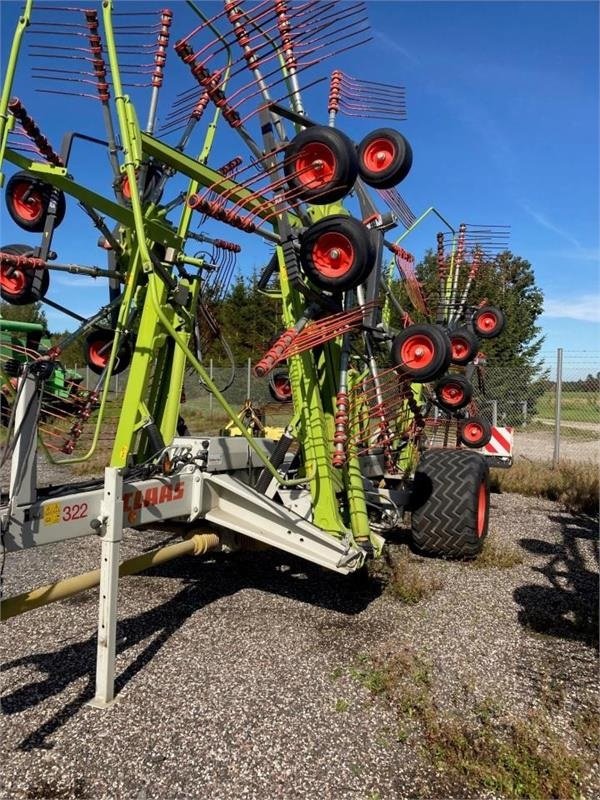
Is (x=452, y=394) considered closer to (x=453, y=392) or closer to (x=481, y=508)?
(x=453, y=392)

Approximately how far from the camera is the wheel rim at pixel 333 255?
380 centimetres

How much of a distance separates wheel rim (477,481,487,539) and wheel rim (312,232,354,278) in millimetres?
2977

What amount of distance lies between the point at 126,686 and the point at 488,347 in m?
18.8

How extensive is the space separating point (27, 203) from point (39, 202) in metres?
0.11

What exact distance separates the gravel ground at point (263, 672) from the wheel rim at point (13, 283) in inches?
90.8

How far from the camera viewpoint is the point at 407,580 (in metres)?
5.27

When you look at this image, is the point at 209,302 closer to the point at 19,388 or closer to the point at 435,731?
the point at 19,388

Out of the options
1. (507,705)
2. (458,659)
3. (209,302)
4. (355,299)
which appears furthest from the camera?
(209,302)

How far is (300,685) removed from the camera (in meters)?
3.52

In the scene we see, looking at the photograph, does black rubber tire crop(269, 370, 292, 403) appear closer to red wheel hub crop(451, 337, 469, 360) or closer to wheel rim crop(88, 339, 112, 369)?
red wheel hub crop(451, 337, 469, 360)

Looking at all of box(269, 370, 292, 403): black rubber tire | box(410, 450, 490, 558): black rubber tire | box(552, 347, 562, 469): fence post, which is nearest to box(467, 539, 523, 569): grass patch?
box(410, 450, 490, 558): black rubber tire

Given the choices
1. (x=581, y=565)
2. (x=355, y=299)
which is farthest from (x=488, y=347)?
(x=355, y=299)

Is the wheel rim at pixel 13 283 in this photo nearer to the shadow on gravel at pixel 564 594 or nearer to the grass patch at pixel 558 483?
the shadow on gravel at pixel 564 594

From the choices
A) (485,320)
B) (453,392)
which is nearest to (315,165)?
(453,392)
